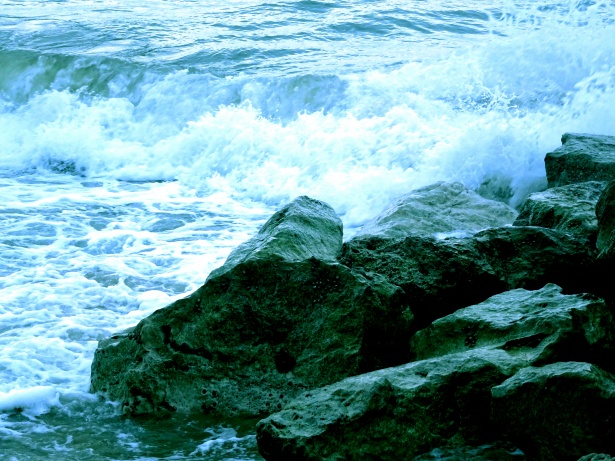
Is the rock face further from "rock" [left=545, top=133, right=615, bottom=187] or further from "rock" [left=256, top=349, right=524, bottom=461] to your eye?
"rock" [left=545, top=133, right=615, bottom=187]

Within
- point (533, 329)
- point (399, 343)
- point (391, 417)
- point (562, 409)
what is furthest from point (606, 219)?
point (391, 417)

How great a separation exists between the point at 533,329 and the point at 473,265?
2.88 ft

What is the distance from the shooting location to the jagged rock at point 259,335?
14.0ft

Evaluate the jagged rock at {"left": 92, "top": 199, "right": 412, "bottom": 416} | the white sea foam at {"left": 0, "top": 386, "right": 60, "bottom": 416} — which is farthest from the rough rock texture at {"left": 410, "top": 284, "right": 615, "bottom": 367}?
the white sea foam at {"left": 0, "top": 386, "right": 60, "bottom": 416}

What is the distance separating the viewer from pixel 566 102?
8961mm

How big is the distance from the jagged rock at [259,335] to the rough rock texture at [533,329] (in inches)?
11.3

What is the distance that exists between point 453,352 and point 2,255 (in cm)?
389

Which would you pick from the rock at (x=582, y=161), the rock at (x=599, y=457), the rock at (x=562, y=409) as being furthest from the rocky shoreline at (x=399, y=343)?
the rock at (x=582, y=161)

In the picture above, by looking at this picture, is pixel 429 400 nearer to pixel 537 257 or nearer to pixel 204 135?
pixel 537 257

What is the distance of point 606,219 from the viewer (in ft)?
14.4

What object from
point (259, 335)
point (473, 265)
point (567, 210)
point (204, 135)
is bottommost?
point (204, 135)

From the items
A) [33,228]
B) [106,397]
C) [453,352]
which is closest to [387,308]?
[453,352]

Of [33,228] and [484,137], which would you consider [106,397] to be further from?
[484,137]

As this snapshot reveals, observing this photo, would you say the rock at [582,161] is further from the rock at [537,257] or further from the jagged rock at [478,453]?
the jagged rock at [478,453]
